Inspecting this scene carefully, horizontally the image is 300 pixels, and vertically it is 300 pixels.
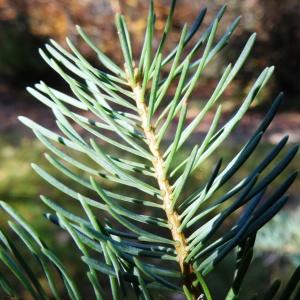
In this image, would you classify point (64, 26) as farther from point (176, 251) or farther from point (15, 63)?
point (176, 251)

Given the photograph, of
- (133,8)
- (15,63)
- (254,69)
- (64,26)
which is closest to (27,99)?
(15,63)

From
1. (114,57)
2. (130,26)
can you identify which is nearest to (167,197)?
(130,26)

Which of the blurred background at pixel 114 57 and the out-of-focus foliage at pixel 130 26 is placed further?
the out-of-focus foliage at pixel 130 26

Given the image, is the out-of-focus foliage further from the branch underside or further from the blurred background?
the branch underside

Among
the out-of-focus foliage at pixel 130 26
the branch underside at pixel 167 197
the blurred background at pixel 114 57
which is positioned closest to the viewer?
the branch underside at pixel 167 197

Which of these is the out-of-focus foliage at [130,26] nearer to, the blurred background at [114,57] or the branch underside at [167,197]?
the blurred background at [114,57]

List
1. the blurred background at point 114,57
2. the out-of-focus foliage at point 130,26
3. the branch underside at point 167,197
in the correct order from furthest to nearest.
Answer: the out-of-focus foliage at point 130,26, the blurred background at point 114,57, the branch underside at point 167,197

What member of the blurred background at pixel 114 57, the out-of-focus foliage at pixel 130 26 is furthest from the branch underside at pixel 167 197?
the out-of-focus foliage at pixel 130 26
